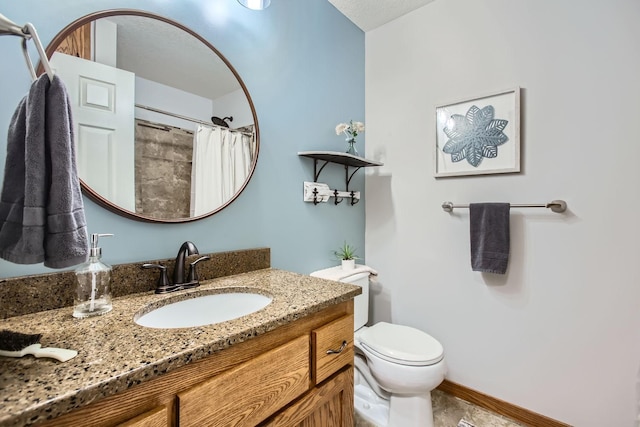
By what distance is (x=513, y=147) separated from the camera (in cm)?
151

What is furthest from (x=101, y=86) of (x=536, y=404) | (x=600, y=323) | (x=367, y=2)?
(x=536, y=404)

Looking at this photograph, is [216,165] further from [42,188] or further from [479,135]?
[479,135]

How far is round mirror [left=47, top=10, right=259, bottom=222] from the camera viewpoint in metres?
0.88

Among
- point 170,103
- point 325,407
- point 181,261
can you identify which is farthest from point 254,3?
point 325,407

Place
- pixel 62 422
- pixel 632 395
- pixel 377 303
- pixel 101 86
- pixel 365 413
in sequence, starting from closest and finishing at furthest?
pixel 62 422 → pixel 101 86 → pixel 632 395 → pixel 365 413 → pixel 377 303

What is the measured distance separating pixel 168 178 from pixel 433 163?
4.89 ft

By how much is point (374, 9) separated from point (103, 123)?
178 cm

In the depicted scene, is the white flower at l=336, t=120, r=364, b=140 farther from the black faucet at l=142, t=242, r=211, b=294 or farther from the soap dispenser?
the soap dispenser

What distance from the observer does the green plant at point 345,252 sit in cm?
175

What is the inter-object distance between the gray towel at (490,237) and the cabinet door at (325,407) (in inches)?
39.0

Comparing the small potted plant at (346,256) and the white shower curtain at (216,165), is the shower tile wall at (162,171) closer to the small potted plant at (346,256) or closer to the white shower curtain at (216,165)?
the white shower curtain at (216,165)

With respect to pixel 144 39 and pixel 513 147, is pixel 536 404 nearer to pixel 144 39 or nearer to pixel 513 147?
pixel 513 147

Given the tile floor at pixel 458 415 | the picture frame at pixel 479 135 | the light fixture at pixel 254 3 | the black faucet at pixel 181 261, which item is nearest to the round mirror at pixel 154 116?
the black faucet at pixel 181 261

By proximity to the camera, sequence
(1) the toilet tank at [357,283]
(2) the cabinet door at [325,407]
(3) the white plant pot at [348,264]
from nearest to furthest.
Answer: (2) the cabinet door at [325,407], (1) the toilet tank at [357,283], (3) the white plant pot at [348,264]
